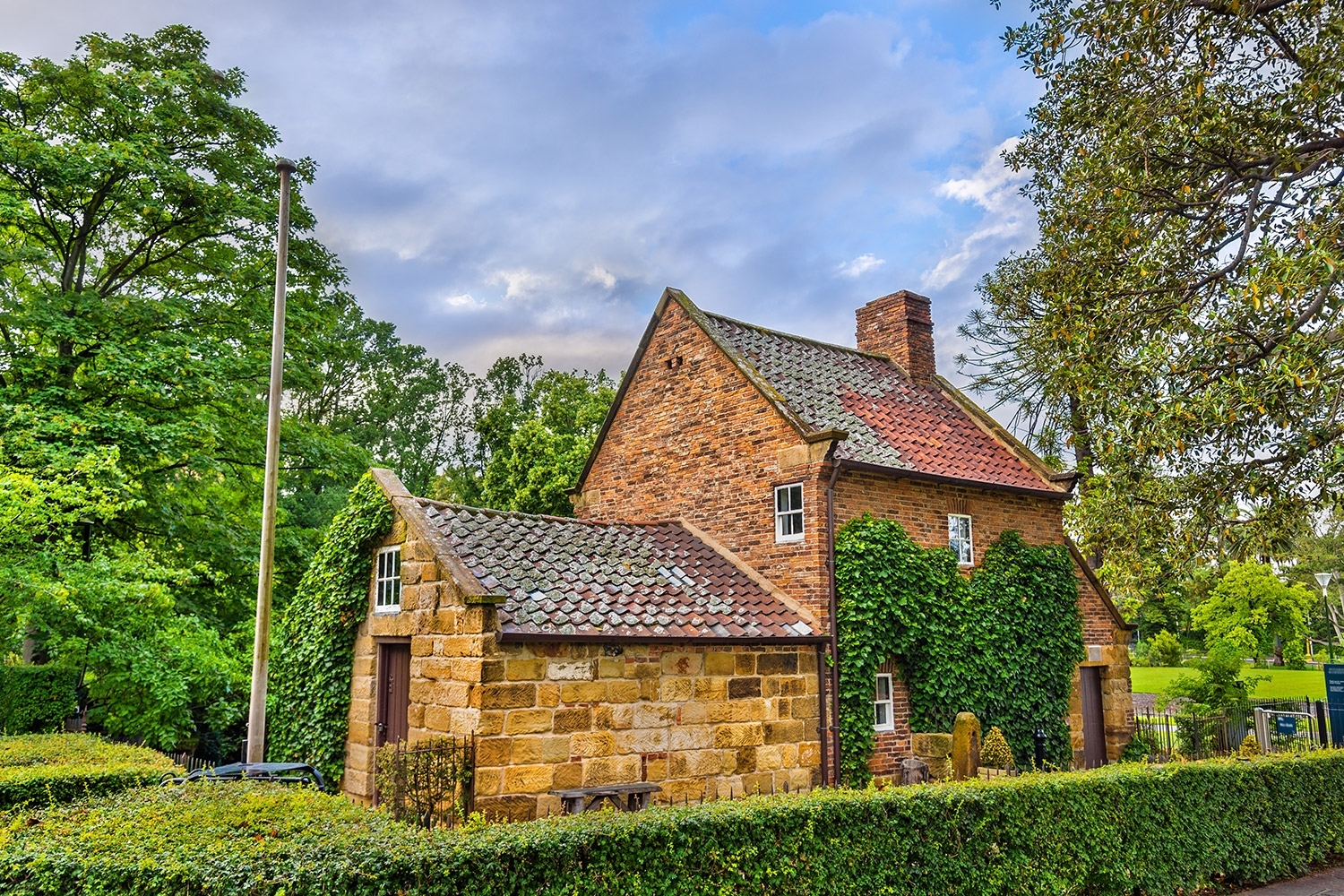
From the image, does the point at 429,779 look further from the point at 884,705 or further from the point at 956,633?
the point at 956,633

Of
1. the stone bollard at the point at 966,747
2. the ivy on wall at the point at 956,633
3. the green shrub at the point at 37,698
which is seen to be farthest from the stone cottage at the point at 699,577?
the green shrub at the point at 37,698

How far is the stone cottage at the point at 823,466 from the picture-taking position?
14.3 meters

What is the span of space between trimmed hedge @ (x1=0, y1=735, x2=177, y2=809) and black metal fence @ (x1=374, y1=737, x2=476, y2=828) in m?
3.16

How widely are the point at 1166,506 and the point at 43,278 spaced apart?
22.3 m

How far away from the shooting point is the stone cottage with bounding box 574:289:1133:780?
46.8ft

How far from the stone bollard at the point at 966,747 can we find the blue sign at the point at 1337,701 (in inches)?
330

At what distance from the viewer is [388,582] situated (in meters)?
12.7

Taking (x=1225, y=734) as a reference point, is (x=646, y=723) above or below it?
above

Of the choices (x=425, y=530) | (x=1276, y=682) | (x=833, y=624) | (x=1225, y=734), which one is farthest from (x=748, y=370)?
(x=1276, y=682)

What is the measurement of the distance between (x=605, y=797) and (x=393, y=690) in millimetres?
3721

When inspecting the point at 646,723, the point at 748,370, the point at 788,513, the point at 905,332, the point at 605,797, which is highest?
the point at 905,332

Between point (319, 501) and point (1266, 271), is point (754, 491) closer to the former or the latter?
point (1266, 271)

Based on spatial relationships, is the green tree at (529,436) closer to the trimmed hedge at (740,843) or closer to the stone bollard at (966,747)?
the stone bollard at (966,747)

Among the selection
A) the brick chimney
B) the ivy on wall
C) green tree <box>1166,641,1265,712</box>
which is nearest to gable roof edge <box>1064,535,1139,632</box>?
the ivy on wall
